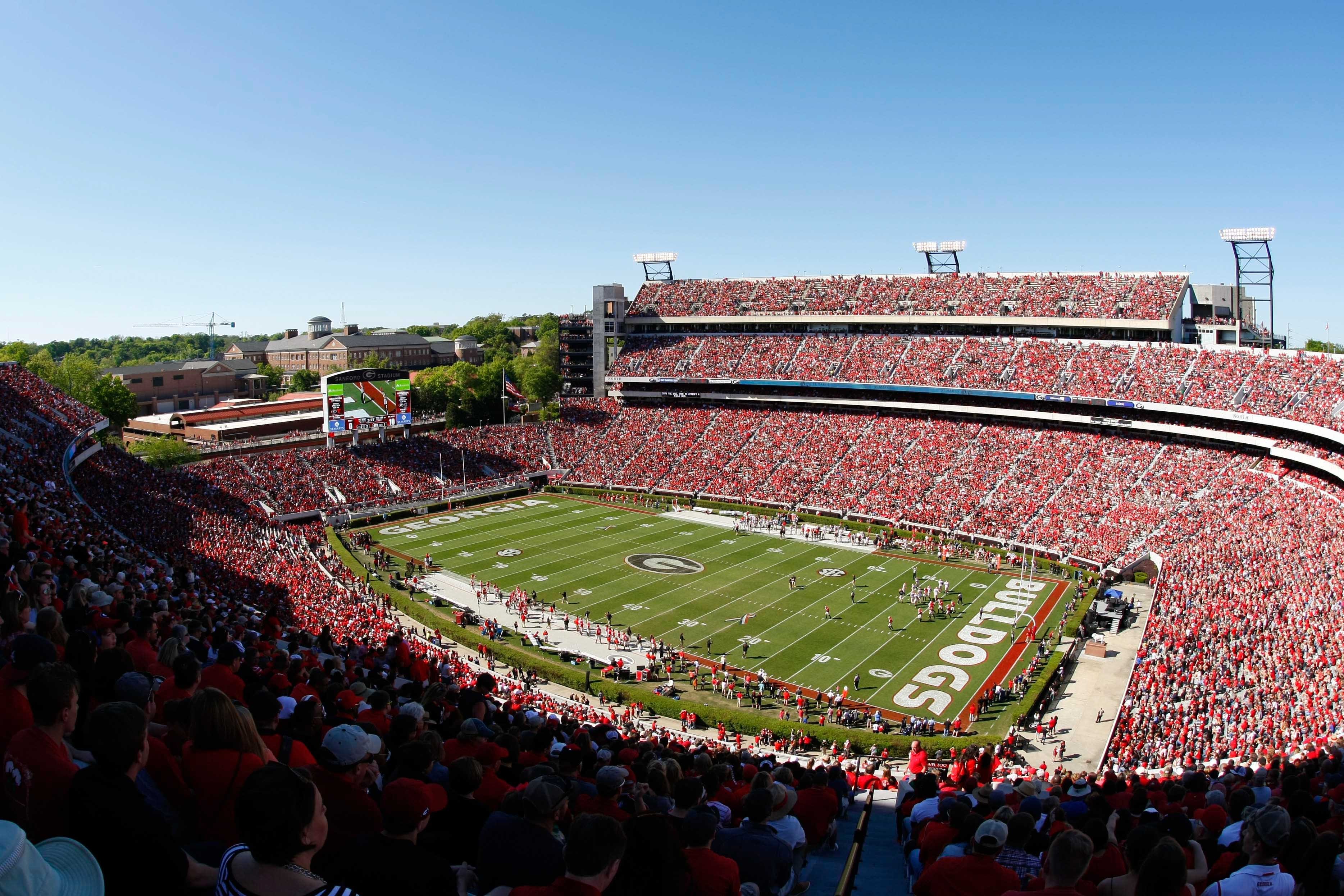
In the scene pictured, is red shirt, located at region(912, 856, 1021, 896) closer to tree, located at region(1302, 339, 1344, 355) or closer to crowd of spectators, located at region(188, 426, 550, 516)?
crowd of spectators, located at region(188, 426, 550, 516)

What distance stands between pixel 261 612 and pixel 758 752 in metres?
13.9

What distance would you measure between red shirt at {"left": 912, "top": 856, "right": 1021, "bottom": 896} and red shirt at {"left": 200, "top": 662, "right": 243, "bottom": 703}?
5.73 meters

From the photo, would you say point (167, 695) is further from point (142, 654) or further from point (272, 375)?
point (272, 375)

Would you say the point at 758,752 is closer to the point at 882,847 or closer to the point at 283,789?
the point at 882,847

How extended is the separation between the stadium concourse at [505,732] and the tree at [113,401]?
99.9 feet

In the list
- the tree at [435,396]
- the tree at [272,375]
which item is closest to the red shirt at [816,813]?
the tree at [435,396]

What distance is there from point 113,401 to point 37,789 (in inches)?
2989

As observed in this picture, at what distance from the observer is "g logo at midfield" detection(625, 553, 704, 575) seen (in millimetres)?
39094

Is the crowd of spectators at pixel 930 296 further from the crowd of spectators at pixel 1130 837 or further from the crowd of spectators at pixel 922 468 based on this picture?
the crowd of spectators at pixel 1130 837

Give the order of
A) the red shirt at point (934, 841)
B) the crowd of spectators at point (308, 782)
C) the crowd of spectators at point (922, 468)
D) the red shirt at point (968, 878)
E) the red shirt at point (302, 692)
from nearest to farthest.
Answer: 1. the crowd of spectators at point (308, 782)
2. the red shirt at point (968, 878)
3. the red shirt at point (934, 841)
4. the red shirt at point (302, 692)
5. the crowd of spectators at point (922, 468)

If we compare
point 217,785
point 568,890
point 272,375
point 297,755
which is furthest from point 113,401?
point 568,890

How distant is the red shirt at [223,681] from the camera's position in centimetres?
730

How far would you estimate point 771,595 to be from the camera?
117ft

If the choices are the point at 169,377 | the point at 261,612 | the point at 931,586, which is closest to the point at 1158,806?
the point at 261,612
